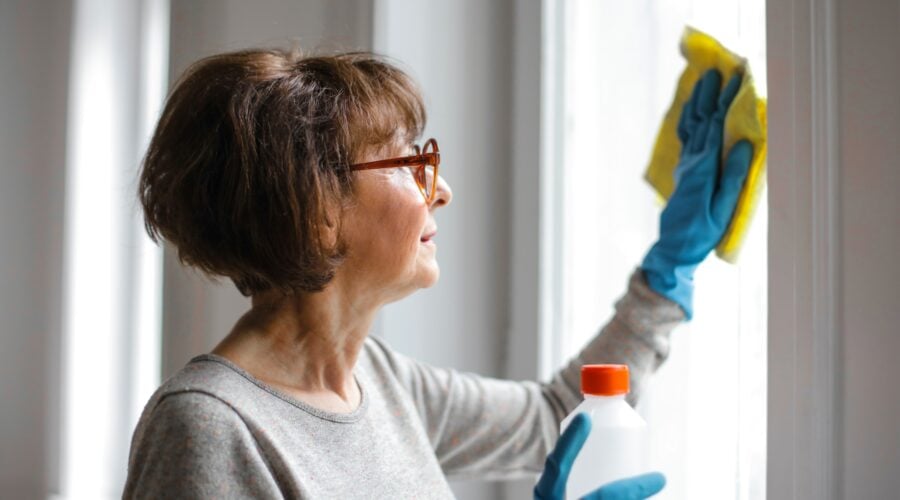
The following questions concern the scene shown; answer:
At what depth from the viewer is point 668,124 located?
1.13 metres

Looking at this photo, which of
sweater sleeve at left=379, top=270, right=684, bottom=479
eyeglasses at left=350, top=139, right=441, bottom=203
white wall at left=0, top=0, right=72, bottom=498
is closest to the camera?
eyeglasses at left=350, top=139, right=441, bottom=203

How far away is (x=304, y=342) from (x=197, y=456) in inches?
8.0

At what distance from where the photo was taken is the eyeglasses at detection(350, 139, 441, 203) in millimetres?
930

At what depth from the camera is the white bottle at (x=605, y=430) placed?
83 cm

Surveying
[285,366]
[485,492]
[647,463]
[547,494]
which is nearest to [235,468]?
[285,366]

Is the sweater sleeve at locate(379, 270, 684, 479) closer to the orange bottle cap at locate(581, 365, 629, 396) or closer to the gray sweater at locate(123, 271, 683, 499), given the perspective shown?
the gray sweater at locate(123, 271, 683, 499)

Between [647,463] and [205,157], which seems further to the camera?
[647,463]

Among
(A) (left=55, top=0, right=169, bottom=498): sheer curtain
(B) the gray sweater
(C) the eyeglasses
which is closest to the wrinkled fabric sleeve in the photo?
(B) the gray sweater

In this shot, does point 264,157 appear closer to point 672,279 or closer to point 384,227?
point 384,227

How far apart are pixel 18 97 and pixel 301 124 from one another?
791mm

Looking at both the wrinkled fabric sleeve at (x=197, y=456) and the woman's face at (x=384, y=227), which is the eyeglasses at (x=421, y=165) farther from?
the wrinkled fabric sleeve at (x=197, y=456)

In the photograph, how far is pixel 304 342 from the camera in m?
0.98

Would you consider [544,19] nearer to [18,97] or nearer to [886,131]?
[886,131]

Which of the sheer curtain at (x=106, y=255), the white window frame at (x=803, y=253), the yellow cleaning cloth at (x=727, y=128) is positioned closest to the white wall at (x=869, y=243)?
the white window frame at (x=803, y=253)
